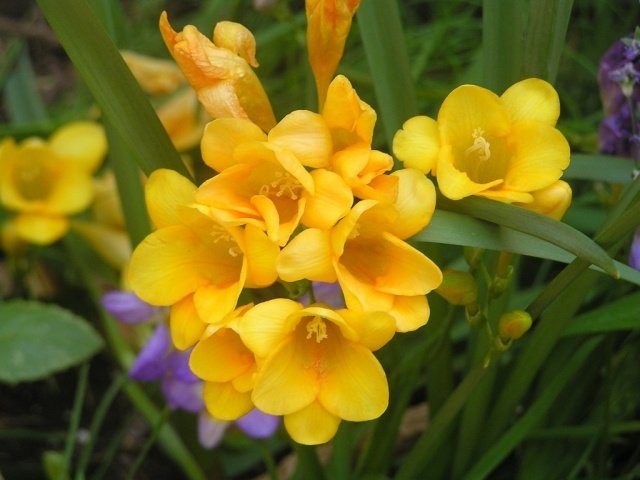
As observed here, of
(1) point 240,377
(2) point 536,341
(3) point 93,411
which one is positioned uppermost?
(1) point 240,377

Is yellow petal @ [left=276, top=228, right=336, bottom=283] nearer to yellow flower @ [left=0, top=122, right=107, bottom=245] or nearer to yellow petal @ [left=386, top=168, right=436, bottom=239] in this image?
yellow petal @ [left=386, top=168, right=436, bottom=239]

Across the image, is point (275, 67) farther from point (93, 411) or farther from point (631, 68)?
point (631, 68)

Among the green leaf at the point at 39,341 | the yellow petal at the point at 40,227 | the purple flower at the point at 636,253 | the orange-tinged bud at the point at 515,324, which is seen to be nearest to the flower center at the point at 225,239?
the orange-tinged bud at the point at 515,324

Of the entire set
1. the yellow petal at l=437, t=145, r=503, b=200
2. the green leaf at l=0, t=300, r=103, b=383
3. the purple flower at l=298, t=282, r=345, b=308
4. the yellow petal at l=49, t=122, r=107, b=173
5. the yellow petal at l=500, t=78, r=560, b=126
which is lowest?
the green leaf at l=0, t=300, r=103, b=383

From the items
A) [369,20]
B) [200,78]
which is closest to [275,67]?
[369,20]

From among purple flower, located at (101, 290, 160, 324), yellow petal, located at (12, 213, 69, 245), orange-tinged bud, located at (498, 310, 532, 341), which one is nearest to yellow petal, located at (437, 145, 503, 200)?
orange-tinged bud, located at (498, 310, 532, 341)

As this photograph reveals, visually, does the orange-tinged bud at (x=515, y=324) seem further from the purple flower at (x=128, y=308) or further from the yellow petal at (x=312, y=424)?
the purple flower at (x=128, y=308)
